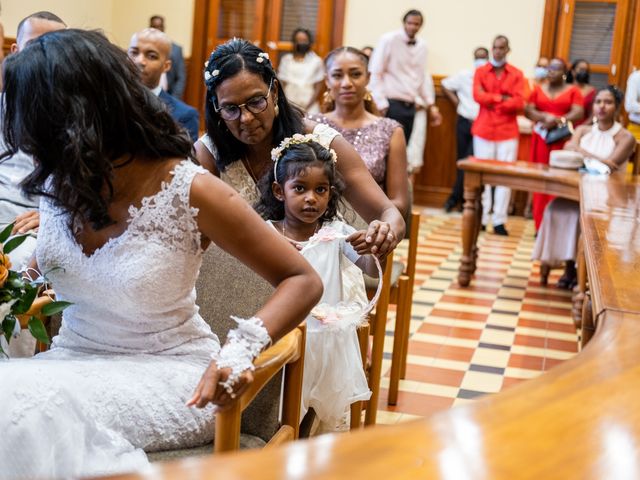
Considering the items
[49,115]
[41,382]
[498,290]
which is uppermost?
[49,115]

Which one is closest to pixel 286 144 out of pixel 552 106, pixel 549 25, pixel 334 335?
pixel 334 335

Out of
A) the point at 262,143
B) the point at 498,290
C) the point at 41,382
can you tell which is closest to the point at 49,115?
the point at 41,382

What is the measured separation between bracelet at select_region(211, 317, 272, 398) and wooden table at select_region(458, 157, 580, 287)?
4740mm

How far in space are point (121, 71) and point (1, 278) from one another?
48 cm

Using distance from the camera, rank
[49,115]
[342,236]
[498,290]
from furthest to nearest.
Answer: [498,290]
[342,236]
[49,115]

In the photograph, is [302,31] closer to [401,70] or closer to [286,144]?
[401,70]

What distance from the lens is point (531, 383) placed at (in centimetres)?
137

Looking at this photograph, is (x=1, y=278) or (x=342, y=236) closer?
(x=1, y=278)

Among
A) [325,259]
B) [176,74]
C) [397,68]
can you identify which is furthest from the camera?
[176,74]

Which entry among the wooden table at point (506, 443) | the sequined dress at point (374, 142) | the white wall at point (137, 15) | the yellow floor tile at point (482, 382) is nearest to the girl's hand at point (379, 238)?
the wooden table at point (506, 443)

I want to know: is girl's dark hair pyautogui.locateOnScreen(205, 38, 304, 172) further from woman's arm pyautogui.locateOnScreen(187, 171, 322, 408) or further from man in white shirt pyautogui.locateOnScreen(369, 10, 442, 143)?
man in white shirt pyautogui.locateOnScreen(369, 10, 442, 143)

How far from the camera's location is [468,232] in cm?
686

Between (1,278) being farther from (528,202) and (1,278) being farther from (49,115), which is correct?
(528,202)

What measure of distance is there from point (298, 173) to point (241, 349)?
1.25 metres
